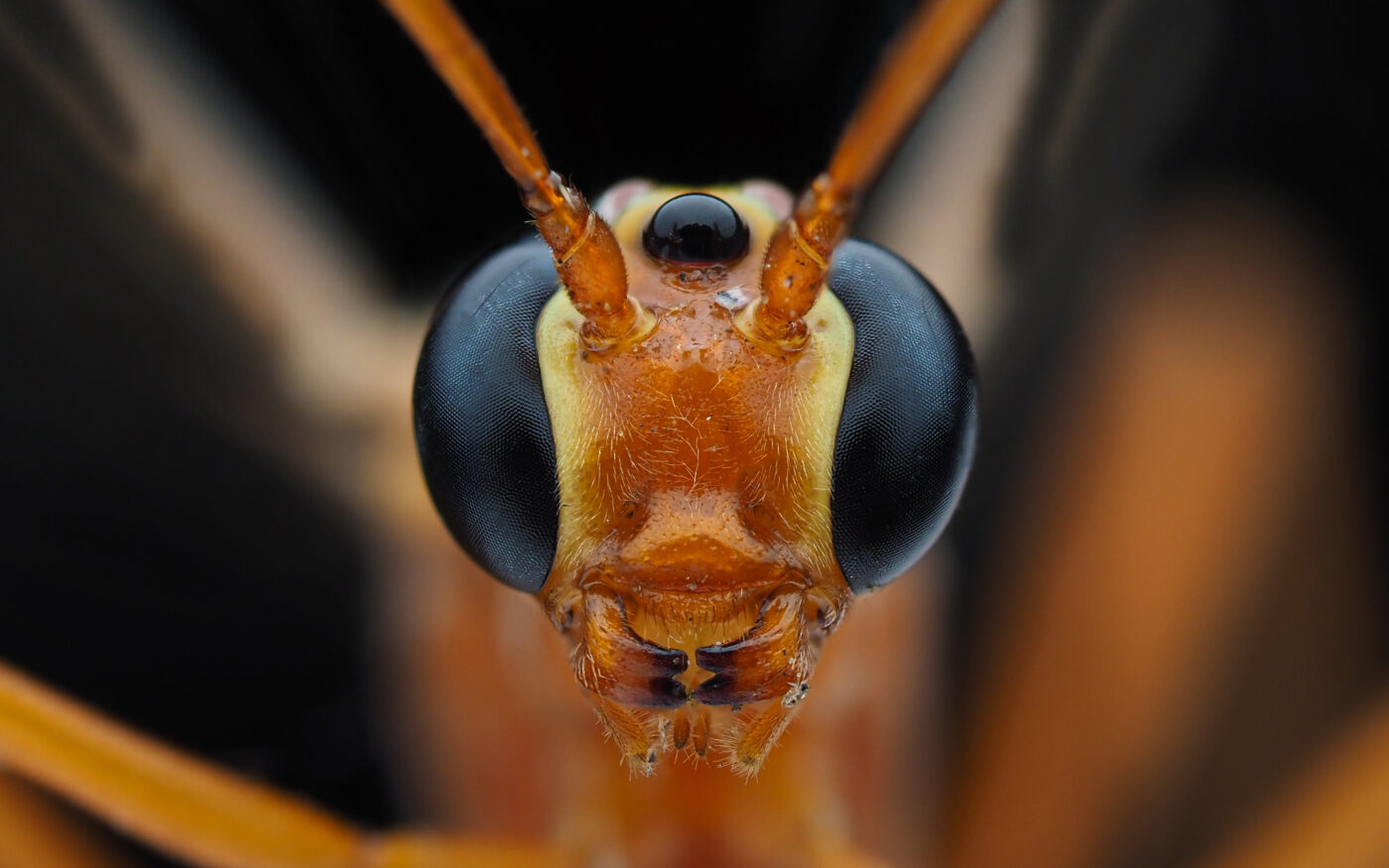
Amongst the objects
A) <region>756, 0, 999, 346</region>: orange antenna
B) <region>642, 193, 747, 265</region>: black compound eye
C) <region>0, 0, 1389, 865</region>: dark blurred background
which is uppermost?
<region>756, 0, 999, 346</region>: orange antenna

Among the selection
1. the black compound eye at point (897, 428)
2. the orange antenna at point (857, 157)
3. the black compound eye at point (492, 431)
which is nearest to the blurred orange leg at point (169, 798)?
the black compound eye at point (492, 431)

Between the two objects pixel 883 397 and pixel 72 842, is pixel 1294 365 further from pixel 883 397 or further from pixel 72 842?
pixel 72 842

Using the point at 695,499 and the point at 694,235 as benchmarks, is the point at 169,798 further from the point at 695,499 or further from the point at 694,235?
the point at 694,235

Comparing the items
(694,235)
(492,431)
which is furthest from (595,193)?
(492,431)

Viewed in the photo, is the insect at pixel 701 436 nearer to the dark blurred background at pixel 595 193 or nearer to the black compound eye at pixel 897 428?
the black compound eye at pixel 897 428

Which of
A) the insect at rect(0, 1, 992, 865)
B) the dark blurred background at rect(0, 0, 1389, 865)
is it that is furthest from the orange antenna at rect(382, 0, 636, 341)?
the dark blurred background at rect(0, 0, 1389, 865)

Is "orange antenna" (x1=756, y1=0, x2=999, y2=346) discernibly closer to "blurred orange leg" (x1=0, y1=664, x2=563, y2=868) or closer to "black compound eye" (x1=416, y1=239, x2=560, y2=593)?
"black compound eye" (x1=416, y1=239, x2=560, y2=593)

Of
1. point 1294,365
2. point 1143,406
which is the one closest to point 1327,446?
point 1294,365
